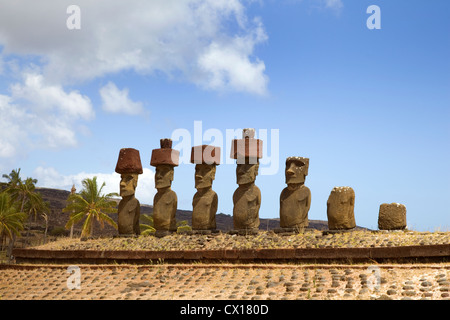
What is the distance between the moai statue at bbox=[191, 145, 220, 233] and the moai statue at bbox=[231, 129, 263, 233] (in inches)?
40.1

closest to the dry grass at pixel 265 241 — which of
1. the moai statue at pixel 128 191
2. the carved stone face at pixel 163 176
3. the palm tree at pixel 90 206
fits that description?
the moai statue at pixel 128 191

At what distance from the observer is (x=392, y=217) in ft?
45.5

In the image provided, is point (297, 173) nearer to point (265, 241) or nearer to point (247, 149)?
point (247, 149)

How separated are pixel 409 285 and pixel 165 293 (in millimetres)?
4729

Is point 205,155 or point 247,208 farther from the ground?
point 205,155

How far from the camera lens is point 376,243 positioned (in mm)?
11703

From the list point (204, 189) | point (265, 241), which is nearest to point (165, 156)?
point (204, 189)

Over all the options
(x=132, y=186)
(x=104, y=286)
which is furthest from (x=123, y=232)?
(x=104, y=286)

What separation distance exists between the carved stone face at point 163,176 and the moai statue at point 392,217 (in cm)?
725

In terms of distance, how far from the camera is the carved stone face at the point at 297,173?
587 inches

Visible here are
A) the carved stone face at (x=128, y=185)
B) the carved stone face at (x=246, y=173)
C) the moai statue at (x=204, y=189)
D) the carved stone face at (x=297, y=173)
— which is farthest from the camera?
the carved stone face at (x=128, y=185)

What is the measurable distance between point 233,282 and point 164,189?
7.49 m

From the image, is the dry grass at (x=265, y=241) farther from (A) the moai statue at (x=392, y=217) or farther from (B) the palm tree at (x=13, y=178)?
(B) the palm tree at (x=13, y=178)
